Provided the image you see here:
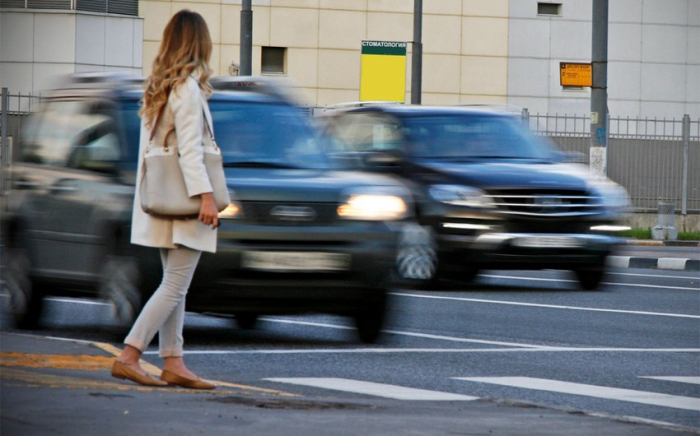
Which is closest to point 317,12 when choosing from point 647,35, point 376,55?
point 647,35

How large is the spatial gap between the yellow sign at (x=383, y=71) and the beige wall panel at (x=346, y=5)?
1224 centimetres

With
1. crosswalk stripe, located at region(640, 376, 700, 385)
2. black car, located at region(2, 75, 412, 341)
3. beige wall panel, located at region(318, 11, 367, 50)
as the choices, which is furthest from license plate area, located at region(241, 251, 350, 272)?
beige wall panel, located at region(318, 11, 367, 50)

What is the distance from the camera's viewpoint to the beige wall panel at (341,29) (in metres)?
45.5

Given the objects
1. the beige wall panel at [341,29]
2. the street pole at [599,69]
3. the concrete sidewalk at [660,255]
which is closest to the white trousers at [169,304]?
the concrete sidewalk at [660,255]

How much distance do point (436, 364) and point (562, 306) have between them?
15.7 feet

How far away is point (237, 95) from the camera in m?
11.3

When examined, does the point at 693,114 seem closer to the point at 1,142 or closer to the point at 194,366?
the point at 1,142

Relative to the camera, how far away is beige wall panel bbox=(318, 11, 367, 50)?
149ft

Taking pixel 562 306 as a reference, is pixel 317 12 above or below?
above

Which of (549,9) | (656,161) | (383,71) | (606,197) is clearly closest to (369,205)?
(606,197)

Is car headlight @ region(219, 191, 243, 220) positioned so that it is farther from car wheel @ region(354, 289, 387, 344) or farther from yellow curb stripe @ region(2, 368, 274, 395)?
yellow curb stripe @ region(2, 368, 274, 395)

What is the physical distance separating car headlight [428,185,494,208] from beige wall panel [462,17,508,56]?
31.5m

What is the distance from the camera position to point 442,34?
46219mm

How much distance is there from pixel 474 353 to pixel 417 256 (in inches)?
200
